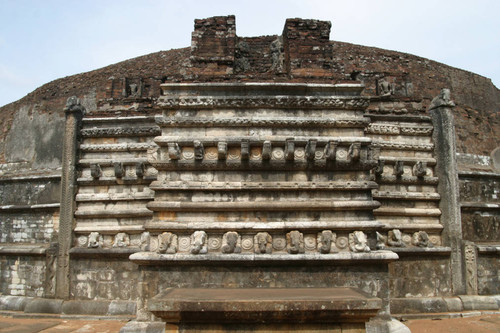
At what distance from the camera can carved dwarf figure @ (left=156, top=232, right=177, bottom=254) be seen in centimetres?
630

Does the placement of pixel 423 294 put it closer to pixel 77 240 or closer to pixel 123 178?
pixel 123 178

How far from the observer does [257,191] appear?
6.66 meters

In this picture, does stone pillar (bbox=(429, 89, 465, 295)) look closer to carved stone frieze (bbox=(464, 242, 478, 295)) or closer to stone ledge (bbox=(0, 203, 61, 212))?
carved stone frieze (bbox=(464, 242, 478, 295))

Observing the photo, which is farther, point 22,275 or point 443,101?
point 22,275

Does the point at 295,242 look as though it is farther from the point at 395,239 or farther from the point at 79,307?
the point at 79,307

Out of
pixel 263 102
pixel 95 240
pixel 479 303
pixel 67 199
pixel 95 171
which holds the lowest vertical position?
pixel 479 303

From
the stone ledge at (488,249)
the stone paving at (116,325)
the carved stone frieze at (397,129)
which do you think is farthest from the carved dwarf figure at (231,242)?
the stone ledge at (488,249)

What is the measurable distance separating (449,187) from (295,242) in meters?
5.51

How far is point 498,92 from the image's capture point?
2456cm

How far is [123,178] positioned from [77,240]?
2.06 metres

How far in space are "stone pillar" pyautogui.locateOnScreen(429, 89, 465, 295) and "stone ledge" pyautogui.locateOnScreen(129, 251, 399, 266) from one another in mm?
4337

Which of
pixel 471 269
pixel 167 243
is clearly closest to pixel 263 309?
pixel 167 243

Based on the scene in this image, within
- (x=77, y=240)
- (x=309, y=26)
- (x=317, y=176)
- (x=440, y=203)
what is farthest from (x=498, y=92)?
(x=77, y=240)

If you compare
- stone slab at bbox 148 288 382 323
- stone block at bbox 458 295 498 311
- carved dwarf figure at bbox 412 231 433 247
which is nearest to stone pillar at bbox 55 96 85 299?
stone slab at bbox 148 288 382 323
